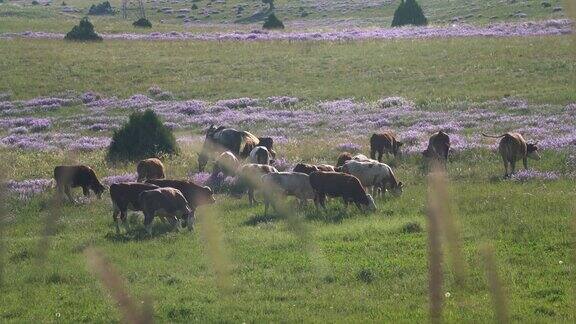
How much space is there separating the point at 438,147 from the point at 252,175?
6893 mm

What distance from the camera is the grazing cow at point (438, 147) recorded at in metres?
26.8

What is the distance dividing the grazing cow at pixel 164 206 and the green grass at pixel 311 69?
2433cm

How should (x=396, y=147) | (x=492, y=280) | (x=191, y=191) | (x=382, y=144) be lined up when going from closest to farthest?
1. (x=492, y=280)
2. (x=191, y=191)
3. (x=382, y=144)
4. (x=396, y=147)

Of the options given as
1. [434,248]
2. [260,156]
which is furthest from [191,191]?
[434,248]

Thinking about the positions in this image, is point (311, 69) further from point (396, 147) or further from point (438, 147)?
point (438, 147)

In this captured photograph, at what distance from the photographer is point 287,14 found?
4488 inches

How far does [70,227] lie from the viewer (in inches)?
813

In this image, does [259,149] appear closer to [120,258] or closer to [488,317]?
[120,258]

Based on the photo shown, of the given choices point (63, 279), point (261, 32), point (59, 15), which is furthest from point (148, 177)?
point (59, 15)

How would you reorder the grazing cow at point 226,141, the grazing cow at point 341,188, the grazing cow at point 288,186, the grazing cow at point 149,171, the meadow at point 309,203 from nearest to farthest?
1. the meadow at point 309,203
2. the grazing cow at point 341,188
3. the grazing cow at point 288,186
4. the grazing cow at point 149,171
5. the grazing cow at point 226,141

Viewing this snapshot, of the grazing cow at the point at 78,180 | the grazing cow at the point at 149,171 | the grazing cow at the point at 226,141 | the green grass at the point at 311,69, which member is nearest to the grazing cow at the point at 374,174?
the grazing cow at the point at 149,171

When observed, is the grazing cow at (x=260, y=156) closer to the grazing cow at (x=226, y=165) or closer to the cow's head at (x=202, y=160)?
the grazing cow at (x=226, y=165)

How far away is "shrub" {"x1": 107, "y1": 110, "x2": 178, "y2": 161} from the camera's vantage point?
100ft

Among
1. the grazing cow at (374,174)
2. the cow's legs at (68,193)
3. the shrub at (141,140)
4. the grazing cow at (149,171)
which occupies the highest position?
the grazing cow at (374,174)
